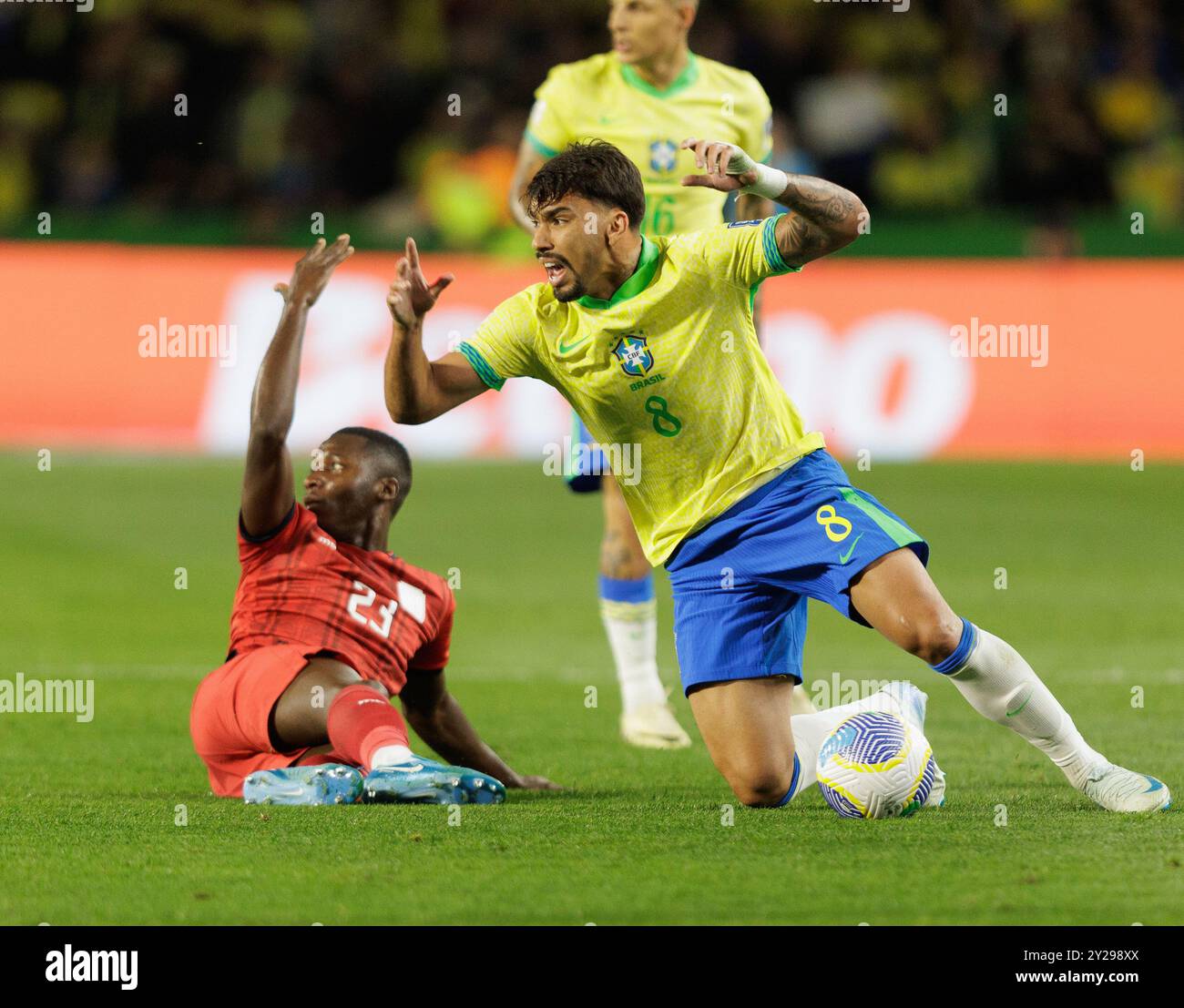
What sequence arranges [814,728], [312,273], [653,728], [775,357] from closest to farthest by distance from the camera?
[312,273]
[814,728]
[653,728]
[775,357]

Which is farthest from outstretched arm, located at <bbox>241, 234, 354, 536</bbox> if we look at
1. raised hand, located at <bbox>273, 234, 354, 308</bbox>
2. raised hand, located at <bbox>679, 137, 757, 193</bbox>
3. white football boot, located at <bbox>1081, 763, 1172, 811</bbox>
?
white football boot, located at <bbox>1081, 763, 1172, 811</bbox>

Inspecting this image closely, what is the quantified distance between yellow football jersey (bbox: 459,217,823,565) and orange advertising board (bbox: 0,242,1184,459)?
10.2 m

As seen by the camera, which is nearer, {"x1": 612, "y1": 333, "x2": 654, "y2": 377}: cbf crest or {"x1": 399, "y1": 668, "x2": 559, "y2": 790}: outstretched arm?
{"x1": 612, "y1": 333, "x2": 654, "y2": 377}: cbf crest

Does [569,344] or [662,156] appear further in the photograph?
[662,156]

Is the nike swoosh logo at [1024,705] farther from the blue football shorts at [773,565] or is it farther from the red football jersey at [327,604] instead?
the red football jersey at [327,604]

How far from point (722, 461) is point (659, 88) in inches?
96.7

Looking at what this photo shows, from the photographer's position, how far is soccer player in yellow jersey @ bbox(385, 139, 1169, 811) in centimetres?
568

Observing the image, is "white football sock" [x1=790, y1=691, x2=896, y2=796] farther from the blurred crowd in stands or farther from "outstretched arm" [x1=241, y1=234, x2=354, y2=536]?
the blurred crowd in stands

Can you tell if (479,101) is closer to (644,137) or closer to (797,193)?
(644,137)

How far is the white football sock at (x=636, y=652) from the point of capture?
7.69m

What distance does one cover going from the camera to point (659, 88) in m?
7.91

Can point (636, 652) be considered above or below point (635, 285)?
below

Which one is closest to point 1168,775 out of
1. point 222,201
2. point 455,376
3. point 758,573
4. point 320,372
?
point 758,573

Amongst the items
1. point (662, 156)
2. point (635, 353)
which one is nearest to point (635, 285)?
point (635, 353)
